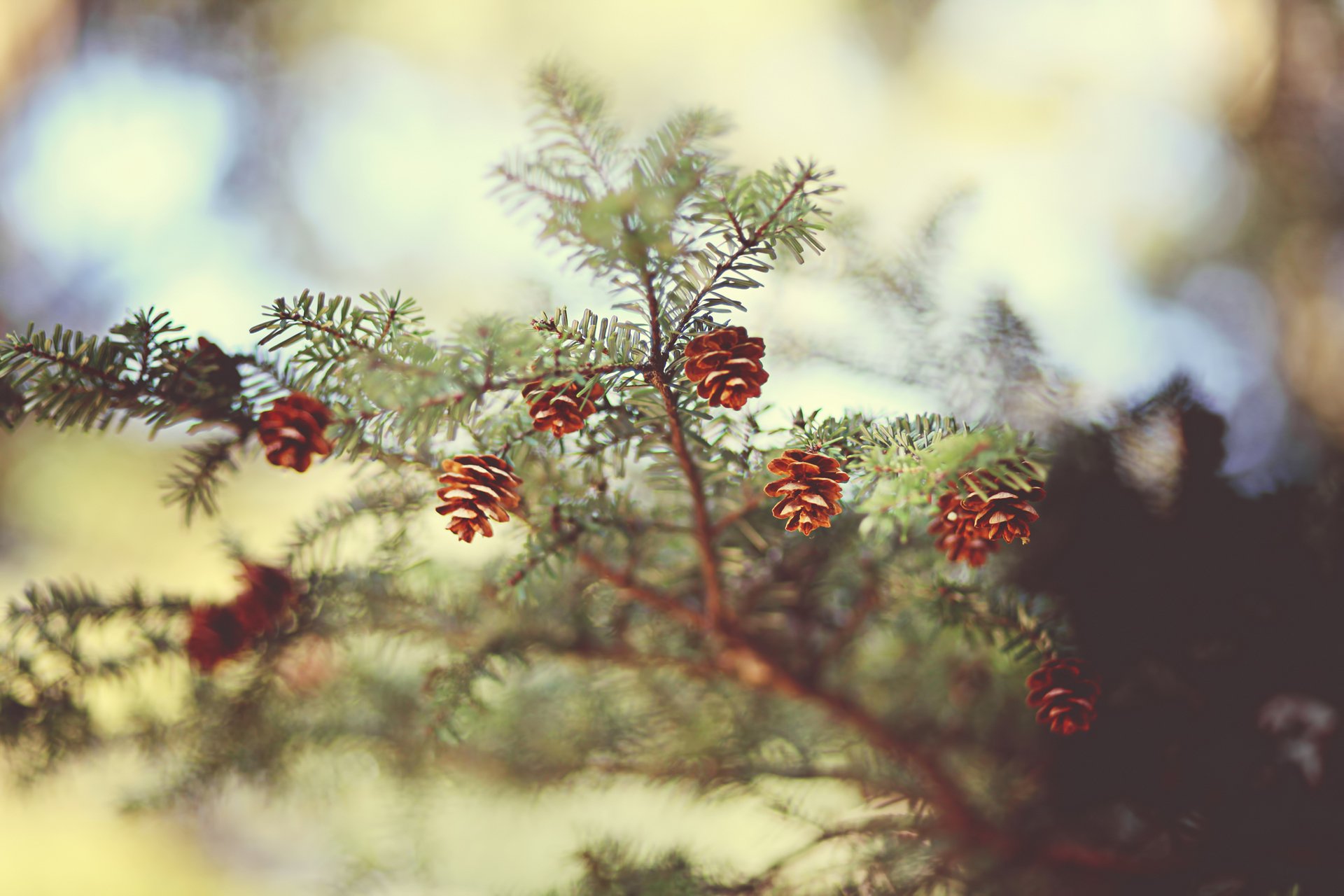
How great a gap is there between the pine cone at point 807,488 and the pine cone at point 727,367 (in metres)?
0.02

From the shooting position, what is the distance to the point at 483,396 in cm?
26

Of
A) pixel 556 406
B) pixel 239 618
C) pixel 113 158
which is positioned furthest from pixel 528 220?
pixel 113 158

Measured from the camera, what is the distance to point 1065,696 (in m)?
0.28

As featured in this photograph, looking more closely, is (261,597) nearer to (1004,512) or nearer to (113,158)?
(1004,512)

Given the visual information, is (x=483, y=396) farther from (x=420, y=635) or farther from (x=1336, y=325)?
(x=1336, y=325)

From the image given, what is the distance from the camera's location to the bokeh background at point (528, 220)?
0.49 metres

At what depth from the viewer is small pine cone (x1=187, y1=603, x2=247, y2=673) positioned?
0.35 metres

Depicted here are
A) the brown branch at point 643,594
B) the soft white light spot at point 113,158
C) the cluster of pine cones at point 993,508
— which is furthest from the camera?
the soft white light spot at point 113,158

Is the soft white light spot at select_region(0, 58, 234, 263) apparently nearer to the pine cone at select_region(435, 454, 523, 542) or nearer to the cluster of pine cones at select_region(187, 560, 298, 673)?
the cluster of pine cones at select_region(187, 560, 298, 673)

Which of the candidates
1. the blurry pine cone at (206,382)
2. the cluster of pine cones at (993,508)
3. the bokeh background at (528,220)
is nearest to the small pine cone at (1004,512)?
the cluster of pine cones at (993,508)

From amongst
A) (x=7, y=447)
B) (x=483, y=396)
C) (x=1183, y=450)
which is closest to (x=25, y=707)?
(x=483, y=396)

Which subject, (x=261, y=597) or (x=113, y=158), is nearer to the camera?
(x=261, y=597)

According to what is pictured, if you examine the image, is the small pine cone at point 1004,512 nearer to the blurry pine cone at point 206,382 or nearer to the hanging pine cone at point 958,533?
the hanging pine cone at point 958,533

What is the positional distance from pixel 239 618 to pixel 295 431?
0.51ft
